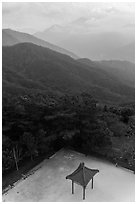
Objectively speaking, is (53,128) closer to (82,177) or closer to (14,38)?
(82,177)

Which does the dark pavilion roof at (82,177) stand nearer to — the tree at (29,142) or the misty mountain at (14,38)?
the tree at (29,142)

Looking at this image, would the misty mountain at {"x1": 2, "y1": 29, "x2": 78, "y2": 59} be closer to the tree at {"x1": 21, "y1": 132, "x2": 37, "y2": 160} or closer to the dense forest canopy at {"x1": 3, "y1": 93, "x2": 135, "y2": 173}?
the dense forest canopy at {"x1": 3, "y1": 93, "x2": 135, "y2": 173}

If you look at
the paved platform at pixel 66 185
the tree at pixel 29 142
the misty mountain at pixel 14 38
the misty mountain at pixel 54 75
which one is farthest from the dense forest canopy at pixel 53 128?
the misty mountain at pixel 14 38

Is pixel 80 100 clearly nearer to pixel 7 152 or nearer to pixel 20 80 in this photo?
pixel 7 152

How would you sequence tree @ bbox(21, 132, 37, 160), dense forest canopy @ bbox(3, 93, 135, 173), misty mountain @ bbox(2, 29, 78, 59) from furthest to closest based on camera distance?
misty mountain @ bbox(2, 29, 78, 59) < dense forest canopy @ bbox(3, 93, 135, 173) < tree @ bbox(21, 132, 37, 160)

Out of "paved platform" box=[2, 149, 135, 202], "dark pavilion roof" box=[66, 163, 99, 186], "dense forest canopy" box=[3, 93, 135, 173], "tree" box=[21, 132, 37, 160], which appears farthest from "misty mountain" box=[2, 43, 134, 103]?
"dark pavilion roof" box=[66, 163, 99, 186]

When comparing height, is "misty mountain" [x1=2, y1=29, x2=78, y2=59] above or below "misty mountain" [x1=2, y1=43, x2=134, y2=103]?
above

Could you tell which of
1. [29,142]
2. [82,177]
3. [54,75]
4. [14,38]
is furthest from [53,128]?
[14,38]

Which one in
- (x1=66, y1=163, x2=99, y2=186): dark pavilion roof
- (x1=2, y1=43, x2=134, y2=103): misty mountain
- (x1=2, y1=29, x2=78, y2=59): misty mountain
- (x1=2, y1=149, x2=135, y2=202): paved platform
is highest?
(x1=2, y1=29, x2=78, y2=59): misty mountain

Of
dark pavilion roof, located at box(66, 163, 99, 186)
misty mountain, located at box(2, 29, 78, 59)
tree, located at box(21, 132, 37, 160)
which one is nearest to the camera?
dark pavilion roof, located at box(66, 163, 99, 186)

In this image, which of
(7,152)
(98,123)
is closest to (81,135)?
(98,123)
